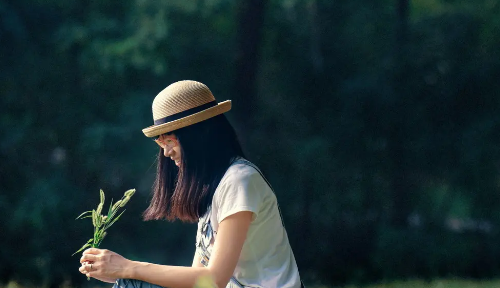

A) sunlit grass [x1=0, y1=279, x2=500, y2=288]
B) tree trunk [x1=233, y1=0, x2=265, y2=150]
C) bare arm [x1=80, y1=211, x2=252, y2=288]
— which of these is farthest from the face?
tree trunk [x1=233, y1=0, x2=265, y2=150]

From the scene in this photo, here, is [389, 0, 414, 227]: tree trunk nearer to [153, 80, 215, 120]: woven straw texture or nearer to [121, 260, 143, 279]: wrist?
[153, 80, 215, 120]: woven straw texture

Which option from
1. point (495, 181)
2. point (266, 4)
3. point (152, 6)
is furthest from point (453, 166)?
point (152, 6)

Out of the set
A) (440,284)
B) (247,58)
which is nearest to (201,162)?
(440,284)

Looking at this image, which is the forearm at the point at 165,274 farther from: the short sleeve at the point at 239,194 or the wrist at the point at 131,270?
the short sleeve at the point at 239,194

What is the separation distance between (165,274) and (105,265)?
0.56 feet

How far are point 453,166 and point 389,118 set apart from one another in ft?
2.86

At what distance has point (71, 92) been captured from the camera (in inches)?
307

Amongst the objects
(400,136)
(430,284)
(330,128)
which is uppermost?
(330,128)

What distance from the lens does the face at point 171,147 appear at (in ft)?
8.01

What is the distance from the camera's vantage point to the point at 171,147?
8.06 feet

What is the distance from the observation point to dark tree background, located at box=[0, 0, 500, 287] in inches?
306

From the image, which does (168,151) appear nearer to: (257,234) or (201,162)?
(201,162)

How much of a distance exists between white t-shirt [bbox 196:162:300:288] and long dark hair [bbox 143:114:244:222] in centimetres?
4

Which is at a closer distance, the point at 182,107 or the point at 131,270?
the point at 131,270
